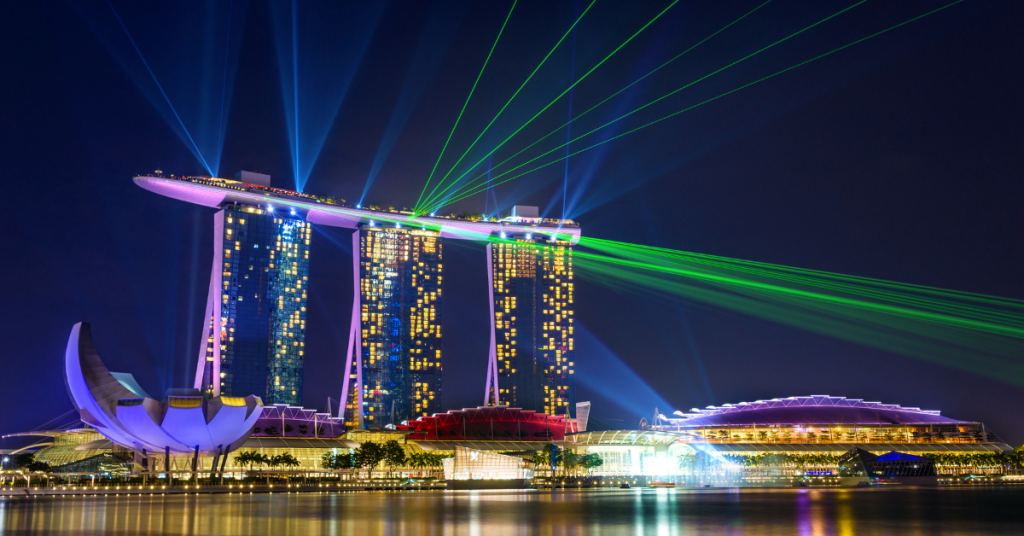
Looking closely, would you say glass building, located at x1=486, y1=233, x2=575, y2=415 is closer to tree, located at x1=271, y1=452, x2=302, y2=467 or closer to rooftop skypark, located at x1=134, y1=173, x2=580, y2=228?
rooftop skypark, located at x1=134, y1=173, x2=580, y2=228

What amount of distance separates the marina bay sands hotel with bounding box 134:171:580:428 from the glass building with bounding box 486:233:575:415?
0.21 metres

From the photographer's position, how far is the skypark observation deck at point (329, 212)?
131 meters

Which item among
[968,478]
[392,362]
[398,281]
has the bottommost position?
[968,478]

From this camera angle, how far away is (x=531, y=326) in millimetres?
157625

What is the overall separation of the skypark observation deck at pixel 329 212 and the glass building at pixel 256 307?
2.37 metres

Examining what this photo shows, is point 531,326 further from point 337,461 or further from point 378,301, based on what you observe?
point 337,461

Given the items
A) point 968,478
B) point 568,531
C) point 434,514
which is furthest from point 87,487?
point 968,478

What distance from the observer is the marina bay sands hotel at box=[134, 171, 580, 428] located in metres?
132

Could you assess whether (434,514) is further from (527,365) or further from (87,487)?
(527,365)

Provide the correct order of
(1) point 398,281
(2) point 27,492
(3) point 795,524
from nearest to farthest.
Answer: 1. (3) point 795,524
2. (2) point 27,492
3. (1) point 398,281

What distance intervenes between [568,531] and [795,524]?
1066 cm

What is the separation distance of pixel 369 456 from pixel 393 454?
4471 millimetres

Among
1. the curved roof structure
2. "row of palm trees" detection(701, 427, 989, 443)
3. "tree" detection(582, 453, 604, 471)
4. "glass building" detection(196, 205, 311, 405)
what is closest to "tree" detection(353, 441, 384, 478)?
"tree" detection(582, 453, 604, 471)

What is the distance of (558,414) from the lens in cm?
15538
